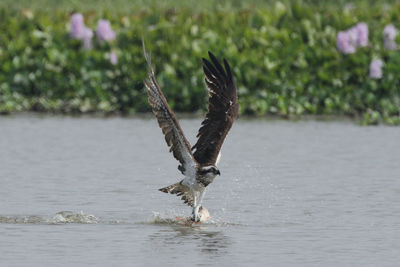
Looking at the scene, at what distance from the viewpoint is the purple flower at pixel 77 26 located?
2064 centimetres

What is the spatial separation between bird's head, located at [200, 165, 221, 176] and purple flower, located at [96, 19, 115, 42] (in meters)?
9.56

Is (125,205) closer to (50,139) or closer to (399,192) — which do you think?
(399,192)

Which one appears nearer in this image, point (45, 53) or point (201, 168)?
point (201, 168)

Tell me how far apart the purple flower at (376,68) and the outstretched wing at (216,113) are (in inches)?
335

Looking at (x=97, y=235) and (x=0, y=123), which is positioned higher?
(x=97, y=235)

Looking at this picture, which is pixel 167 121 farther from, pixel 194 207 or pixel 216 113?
pixel 194 207

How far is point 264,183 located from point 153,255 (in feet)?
14.9

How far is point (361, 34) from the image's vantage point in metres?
20.3

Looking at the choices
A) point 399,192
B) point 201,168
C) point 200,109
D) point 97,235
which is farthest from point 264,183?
point 200,109

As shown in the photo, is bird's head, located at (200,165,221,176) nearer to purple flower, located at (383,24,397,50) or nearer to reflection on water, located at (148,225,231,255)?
reflection on water, located at (148,225,231,255)

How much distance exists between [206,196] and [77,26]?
782 centimetres

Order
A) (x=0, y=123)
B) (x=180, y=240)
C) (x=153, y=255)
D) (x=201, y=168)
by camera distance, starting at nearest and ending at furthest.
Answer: (x=153, y=255) < (x=180, y=240) < (x=201, y=168) < (x=0, y=123)

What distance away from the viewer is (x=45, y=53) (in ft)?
68.3

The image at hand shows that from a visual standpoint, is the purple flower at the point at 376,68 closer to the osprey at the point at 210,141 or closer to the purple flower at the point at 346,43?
the purple flower at the point at 346,43
